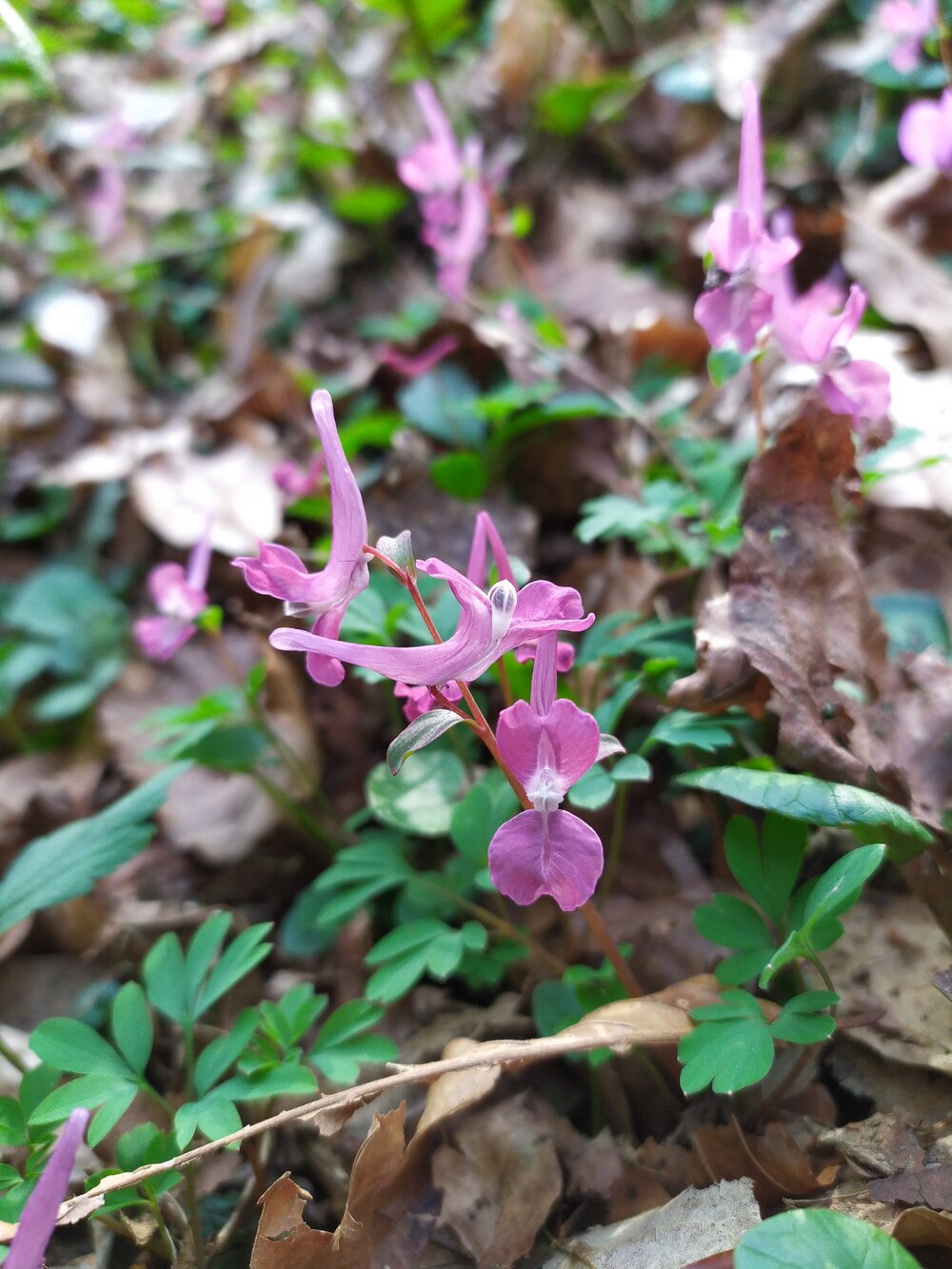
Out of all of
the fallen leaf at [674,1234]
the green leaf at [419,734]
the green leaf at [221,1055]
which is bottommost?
the fallen leaf at [674,1234]

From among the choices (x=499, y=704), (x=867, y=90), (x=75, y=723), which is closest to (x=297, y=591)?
(x=499, y=704)

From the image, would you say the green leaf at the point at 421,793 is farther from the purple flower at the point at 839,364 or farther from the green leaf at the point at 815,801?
the purple flower at the point at 839,364

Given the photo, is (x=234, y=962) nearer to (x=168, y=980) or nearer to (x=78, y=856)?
(x=168, y=980)

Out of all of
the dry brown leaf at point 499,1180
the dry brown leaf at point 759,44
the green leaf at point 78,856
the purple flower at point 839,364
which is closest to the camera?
the dry brown leaf at point 499,1180

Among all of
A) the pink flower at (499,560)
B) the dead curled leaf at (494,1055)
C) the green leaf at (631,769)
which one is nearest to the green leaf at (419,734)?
the pink flower at (499,560)

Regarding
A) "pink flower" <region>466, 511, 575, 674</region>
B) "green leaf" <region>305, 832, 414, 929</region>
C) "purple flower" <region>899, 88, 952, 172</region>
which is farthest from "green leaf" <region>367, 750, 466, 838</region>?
"purple flower" <region>899, 88, 952, 172</region>

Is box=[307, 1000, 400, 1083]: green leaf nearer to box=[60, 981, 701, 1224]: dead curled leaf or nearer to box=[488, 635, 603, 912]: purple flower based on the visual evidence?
box=[60, 981, 701, 1224]: dead curled leaf

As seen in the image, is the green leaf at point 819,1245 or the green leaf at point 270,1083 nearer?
the green leaf at point 819,1245
